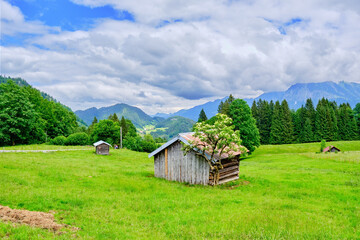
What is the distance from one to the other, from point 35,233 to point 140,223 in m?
4.06

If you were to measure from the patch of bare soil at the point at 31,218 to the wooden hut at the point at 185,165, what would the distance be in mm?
12508

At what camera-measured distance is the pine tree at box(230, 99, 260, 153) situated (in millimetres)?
54250

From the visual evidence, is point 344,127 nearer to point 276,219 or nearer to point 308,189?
point 308,189

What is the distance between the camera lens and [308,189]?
17875 mm

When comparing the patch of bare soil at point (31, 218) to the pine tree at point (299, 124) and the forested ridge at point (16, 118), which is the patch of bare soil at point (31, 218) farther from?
the pine tree at point (299, 124)

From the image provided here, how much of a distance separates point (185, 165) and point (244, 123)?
37941 mm

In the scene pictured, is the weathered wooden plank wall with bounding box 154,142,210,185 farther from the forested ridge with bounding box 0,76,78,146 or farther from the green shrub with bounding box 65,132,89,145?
the green shrub with bounding box 65,132,89,145

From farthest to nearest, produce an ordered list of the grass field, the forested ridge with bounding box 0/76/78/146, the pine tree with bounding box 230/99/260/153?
the pine tree with bounding box 230/99/260/153, the forested ridge with bounding box 0/76/78/146, the grass field

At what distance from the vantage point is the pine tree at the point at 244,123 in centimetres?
5425

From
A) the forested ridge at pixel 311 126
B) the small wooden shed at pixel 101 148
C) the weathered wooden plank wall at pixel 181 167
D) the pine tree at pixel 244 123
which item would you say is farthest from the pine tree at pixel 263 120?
the weathered wooden plank wall at pixel 181 167

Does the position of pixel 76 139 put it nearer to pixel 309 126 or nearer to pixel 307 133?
pixel 307 133

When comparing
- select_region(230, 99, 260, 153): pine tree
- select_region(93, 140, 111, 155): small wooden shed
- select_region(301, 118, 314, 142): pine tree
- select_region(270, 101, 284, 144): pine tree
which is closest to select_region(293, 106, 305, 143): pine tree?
select_region(301, 118, 314, 142): pine tree

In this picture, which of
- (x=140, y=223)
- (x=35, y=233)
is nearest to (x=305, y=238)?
(x=140, y=223)

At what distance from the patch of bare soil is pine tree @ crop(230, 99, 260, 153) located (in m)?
49.5
